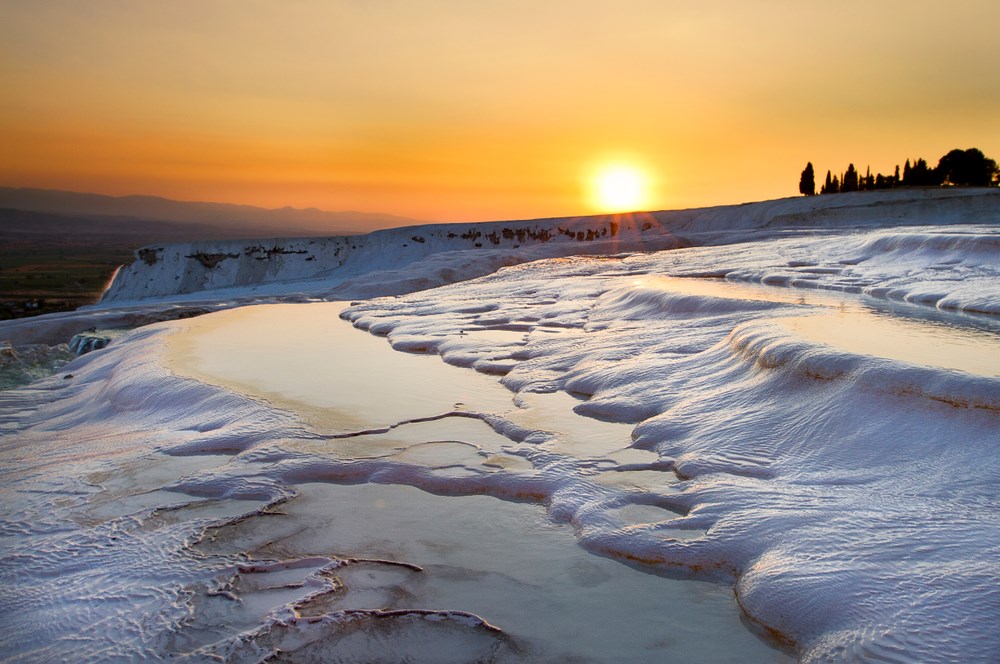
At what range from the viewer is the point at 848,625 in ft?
7.48

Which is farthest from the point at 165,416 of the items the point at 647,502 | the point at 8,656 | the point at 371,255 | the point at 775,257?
the point at 371,255

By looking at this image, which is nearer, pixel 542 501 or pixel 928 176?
pixel 542 501

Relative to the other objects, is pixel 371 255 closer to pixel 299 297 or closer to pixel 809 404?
pixel 299 297

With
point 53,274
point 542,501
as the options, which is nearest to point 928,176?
point 542,501

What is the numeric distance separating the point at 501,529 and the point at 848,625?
1.46 m

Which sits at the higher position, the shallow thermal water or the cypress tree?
the cypress tree

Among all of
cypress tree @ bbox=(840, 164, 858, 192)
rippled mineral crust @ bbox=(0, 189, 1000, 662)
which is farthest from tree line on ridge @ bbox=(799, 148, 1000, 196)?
rippled mineral crust @ bbox=(0, 189, 1000, 662)

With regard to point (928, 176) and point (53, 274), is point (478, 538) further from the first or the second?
point (53, 274)

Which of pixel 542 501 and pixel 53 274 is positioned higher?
pixel 53 274

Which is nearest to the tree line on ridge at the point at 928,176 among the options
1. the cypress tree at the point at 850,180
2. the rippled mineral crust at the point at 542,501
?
the cypress tree at the point at 850,180

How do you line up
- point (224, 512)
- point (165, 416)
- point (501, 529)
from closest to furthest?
point (501, 529)
point (224, 512)
point (165, 416)

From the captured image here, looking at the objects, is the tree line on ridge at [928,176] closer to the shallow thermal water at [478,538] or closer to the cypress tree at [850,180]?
the cypress tree at [850,180]

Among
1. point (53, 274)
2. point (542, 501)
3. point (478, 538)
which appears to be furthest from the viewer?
point (53, 274)

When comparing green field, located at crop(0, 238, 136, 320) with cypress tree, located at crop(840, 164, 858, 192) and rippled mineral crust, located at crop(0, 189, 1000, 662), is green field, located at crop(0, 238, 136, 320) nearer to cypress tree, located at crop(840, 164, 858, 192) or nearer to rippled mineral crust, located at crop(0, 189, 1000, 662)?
rippled mineral crust, located at crop(0, 189, 1000, 662)
